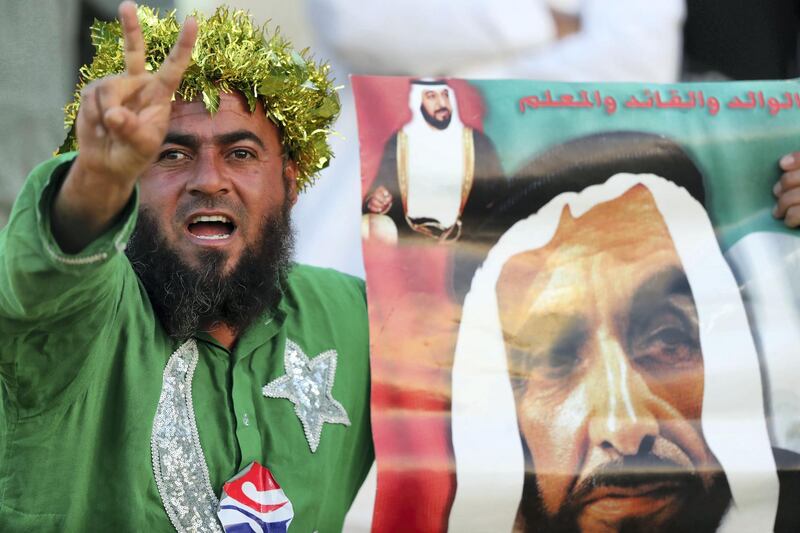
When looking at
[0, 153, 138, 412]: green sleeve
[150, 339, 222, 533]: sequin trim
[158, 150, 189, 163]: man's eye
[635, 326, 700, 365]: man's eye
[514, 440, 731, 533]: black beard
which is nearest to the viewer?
[0, 153, 138, 412]: green sleeve

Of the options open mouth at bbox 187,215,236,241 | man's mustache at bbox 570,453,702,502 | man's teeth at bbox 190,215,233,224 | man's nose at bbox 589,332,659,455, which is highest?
man's teeth at bbox 190,215,233,224

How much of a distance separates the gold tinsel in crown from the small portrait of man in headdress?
23cm

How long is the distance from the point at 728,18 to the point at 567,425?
1575mm

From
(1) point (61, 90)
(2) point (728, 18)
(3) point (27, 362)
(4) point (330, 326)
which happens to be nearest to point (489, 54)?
(2) point (728, 18)

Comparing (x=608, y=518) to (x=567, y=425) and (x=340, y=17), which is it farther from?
(x=340, y=17)

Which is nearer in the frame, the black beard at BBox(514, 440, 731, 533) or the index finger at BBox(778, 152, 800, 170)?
the black beard at BBox(514, 440, 731, 533)

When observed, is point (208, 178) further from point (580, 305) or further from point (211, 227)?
point (580, 305)

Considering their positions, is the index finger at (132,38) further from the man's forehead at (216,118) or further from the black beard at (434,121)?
the black beard at (434,121)

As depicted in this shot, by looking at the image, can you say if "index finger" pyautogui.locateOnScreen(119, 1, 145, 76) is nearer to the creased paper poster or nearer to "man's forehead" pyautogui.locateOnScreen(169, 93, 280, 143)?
"man's forehead" pyautogui.locateOnScreen(169, 93, 280, 143)

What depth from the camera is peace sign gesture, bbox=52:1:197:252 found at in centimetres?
212

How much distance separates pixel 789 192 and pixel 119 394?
6.71 ft

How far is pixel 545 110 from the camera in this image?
352 centimetres

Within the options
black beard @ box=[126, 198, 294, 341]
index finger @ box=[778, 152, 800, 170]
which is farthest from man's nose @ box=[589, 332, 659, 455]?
black beard @ box=[126, 198, 294, 341]

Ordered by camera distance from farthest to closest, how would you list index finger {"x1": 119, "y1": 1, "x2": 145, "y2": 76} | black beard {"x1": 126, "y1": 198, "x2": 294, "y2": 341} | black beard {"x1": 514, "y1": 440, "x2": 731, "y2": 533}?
1. black beard {"x1": 514, "y1": 440, "x2": 731, "y2": 533}
2. black beard {"x1": 126, "y1": 198, "x2": 294, "y2": 341}
3. index finger {"x1": 119, "y1": 1, "x2": 145, "y2": 76}
